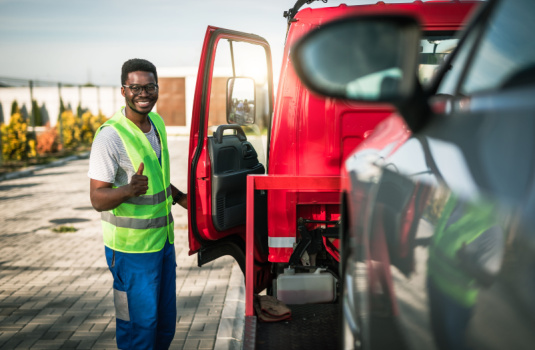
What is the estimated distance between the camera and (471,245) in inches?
41.2

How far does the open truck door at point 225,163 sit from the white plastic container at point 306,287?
2.22 feet

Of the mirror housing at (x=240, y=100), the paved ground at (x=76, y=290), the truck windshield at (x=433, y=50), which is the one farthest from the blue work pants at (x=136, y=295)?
the truck windshield at (x=433, y=50)

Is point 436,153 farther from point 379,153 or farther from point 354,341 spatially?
point 354,341

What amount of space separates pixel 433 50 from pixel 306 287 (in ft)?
5.38

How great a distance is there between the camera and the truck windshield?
11.2 feet

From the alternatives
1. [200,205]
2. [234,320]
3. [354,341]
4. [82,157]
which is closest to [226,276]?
[234,320]

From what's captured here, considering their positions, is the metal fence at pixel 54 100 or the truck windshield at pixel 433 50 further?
the metal fence at pixel 54 100

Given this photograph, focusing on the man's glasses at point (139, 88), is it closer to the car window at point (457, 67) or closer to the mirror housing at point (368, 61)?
the mirror housing at point (368, 61)

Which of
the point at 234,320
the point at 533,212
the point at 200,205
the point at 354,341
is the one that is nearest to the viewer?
the point at 533,212

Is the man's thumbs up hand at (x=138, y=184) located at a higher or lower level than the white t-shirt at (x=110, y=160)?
lower

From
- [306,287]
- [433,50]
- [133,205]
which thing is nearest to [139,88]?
[133,205]

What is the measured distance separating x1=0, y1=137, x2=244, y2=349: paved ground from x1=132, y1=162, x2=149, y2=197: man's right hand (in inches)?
59.1

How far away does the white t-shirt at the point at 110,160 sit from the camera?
3145mm

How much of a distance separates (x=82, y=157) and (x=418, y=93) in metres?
20.9
